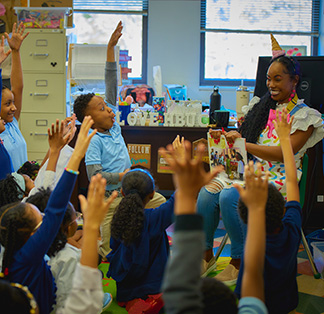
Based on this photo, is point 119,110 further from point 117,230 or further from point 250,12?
point 250,12

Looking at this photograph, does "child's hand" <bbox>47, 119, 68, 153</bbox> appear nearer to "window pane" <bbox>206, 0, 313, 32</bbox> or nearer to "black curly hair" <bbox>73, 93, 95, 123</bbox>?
"black curly hair" <bbox>73, 93, 95, 123</bbox>

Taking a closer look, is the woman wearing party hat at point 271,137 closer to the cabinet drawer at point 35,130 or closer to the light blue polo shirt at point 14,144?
the light blue polo shirt at point 14,144

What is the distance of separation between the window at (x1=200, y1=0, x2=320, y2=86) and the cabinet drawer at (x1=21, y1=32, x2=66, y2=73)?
8.50 feet

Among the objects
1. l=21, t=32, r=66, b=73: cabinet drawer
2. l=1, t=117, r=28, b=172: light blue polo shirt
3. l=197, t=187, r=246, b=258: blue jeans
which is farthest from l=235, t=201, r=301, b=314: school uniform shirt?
l=21, t=32, r=66, b=73: cabinet drawer

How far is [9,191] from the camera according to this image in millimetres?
1936

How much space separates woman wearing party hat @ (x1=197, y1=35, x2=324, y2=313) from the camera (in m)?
2.20

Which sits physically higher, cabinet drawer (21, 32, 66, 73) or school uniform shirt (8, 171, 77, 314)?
cabinet drawer (21, 32, 66, 73)

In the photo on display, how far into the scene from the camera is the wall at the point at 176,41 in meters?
6.06

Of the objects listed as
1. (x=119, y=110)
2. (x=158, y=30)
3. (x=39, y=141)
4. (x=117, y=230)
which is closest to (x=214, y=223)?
(x=117, y=230)

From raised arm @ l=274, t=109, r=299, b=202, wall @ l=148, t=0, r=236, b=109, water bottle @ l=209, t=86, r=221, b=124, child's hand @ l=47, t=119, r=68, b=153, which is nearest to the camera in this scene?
raised arm @ l=274, t=109, r=299, b=202

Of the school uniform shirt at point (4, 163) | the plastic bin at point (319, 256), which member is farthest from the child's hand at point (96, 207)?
the plastic bin at point (319, 256)

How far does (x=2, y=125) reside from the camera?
223 centimetres

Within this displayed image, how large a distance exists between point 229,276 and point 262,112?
91 cm

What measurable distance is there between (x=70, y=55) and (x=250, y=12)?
323cm
